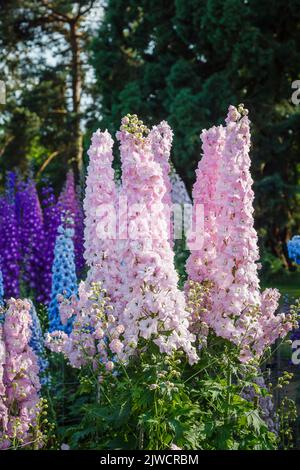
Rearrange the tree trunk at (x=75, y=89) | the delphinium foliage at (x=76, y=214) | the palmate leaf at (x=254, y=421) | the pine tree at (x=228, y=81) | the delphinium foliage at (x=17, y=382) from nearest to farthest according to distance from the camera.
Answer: the palmate leaf at (x=254, y=421) < the delphinium foliage at (x=17, y=382) < the delphinium foliage at (x=76, y=214) < the pine tree at (x=228, y=81) < the tree trunk at (x=75, y=89)

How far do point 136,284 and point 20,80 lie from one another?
18.6 metres

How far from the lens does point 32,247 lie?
8.15m

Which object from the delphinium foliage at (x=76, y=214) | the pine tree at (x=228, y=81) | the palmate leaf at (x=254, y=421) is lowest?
the palmate leaf at (x=254, y=421)

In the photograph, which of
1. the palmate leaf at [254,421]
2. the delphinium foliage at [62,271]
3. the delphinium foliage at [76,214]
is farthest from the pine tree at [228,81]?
the palmate leaf at [254,421]

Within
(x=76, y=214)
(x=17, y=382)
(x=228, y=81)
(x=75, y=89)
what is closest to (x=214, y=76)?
(x=228, y=81)

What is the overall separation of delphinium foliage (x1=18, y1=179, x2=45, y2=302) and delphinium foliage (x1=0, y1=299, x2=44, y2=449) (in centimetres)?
378

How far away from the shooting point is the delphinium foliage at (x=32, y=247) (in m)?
8.11

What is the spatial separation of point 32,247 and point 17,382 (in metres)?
4.07

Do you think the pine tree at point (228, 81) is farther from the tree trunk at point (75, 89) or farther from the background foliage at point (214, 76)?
the tree trunk at point (75, 89)

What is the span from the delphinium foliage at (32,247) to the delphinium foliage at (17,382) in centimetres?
378

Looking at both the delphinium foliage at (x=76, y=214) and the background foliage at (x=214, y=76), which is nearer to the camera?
the delphinium foliage at (x=76, y=214)

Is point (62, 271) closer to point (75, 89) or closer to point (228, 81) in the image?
point (228, 81)
